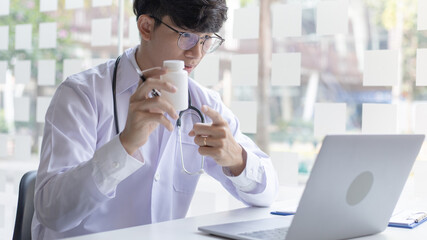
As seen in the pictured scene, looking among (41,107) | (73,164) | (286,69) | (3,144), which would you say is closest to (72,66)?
(41,107)

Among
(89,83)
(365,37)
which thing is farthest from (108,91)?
(365,37)

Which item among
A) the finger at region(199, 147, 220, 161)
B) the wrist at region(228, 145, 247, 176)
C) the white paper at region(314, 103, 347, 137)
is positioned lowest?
the wrist at region(228, 145, 247, 176)

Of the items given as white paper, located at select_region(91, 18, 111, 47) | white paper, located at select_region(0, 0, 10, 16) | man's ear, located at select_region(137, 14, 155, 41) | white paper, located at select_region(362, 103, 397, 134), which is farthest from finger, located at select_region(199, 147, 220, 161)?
white paper, located at select_region(0, 0, 10, 16)

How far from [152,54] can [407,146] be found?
90 centimetres

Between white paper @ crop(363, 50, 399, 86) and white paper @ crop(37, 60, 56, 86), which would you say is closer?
white paper @ crop(363, 50, 399, 86)

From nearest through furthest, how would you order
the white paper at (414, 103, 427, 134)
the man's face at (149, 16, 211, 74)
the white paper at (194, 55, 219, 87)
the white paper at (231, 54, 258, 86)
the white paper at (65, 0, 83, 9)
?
the man's face at (149, 16, 211, 74) → the white paper at (414, 103, 427, 134) → the white paper at (231, 54, 258, 86) → the white paper at (194, 55, 219, 87) → the white paper at (65, 0, 83, 9)

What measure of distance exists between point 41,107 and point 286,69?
162cm

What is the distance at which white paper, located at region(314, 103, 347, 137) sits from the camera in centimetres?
237

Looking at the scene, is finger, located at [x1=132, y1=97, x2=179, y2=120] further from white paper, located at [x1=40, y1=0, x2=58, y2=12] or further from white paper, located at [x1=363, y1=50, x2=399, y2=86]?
Result: white paper, located at [x1=40, y1=0, x2=58, y2=12]

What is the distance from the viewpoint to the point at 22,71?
11.4 feet

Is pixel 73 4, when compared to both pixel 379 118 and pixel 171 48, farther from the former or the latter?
pixel 379 118

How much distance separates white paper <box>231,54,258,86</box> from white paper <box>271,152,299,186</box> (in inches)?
14.9

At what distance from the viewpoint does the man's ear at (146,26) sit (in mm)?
1755

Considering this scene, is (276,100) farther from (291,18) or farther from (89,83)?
(89,83)
